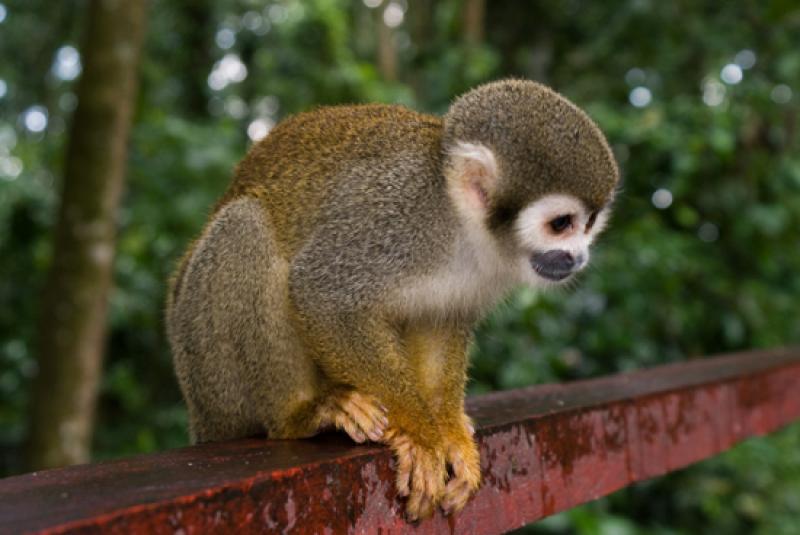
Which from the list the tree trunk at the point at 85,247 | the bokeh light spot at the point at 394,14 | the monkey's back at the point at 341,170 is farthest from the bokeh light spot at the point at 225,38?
the monkey's back at the point at 341,170

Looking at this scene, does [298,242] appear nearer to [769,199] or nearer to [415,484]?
[415,484]

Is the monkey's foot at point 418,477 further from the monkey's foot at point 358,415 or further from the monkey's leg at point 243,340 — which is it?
the monkey's leg at point 243,340

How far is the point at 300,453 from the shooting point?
125 centimetres

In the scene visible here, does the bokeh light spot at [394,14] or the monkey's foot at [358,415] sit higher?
the bokeh light spot at [394,14]

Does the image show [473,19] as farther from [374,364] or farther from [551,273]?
Result: [374,364]

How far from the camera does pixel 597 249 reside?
2902 mm

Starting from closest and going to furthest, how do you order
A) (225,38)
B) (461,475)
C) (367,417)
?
(461,475)
(367,417)
(225,38)

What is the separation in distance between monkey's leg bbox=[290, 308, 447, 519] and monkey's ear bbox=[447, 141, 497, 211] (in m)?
0.34

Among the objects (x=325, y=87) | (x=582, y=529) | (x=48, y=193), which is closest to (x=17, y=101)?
(x=48, y=193)

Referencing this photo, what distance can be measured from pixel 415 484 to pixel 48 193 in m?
4.03

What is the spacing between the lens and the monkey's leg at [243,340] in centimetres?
175

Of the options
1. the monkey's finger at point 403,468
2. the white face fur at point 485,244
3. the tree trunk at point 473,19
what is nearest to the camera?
the monkey's finger at point 403,468

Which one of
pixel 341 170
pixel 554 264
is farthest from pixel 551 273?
pixel 341 170

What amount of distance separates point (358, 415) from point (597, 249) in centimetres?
157
